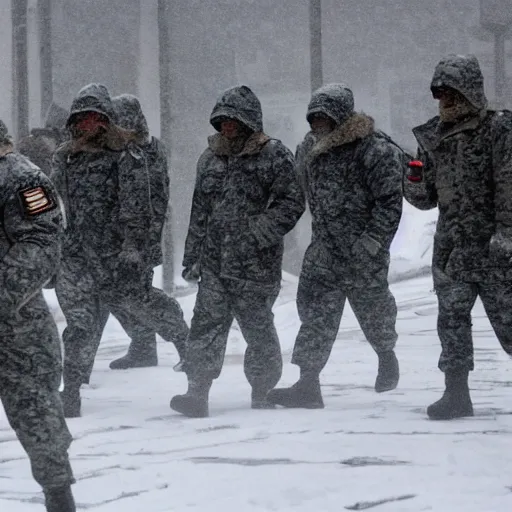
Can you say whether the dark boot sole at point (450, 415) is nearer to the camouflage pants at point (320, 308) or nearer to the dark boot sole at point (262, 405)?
the camouflage pants at point (320, 308)

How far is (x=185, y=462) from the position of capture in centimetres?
632

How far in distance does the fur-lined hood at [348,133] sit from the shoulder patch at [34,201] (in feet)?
10.8

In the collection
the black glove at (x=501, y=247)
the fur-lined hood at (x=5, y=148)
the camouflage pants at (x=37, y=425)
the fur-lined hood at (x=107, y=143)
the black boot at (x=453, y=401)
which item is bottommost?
the black boot at (x=453, y=401)

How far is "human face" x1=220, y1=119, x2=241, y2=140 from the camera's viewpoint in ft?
25.6

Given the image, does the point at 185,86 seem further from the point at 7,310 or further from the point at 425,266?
the point at 7,310

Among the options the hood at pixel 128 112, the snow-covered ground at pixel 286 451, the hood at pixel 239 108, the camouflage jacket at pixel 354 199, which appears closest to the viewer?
the snow-covered ground at pixel 286 451

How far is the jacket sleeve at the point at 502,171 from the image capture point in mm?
6855

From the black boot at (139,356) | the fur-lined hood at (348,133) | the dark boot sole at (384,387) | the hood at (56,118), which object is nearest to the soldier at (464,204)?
the fur-lined hood at (348,133)

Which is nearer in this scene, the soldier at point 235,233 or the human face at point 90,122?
the soldier at point 235,233

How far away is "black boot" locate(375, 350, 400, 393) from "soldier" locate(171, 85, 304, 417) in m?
0.87

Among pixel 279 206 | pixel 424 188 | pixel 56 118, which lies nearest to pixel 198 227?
pixel 279 206

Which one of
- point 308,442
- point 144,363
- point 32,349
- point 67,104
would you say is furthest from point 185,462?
point 67,104

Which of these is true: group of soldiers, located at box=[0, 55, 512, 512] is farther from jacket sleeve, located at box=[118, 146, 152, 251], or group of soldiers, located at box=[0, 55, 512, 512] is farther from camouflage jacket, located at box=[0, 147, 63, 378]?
camouflage jacket, located at box=[0, 147, 63, 378]

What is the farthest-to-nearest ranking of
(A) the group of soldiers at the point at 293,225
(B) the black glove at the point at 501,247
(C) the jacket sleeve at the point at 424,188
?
(C) the jacket sleeve at the point at 424,188 < (A) the group of soldiers at the point at 293,225 < (B) the black glove at the point at 501,247
